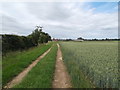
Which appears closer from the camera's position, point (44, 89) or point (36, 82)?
point (44, 89)

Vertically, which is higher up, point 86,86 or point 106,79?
point 106,79

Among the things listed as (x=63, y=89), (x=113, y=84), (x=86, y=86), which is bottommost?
(x=63, y=89)

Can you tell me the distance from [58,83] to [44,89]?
1.23m

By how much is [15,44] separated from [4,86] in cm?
1660

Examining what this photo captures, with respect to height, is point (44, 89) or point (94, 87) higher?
point (94, 87)

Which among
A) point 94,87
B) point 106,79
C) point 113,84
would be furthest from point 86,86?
point 113,84

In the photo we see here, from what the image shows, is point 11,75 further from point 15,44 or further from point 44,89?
point 15,44

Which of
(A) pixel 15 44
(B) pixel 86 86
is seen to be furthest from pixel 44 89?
(A) pixel 15 44

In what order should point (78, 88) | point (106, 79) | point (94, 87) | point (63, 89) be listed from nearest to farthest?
1. point (106, 79)
2. point (94, 87)
3. point (78, 88)
4. point (63, 89)

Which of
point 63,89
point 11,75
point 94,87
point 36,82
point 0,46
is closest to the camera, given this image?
point 94,87

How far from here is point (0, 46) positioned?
1505 centimetres

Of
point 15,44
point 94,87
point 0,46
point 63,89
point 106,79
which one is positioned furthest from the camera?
point 15,44

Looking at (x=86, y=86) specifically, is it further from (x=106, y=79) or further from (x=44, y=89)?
(x=44, y=89)

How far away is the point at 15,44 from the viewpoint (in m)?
21.8
